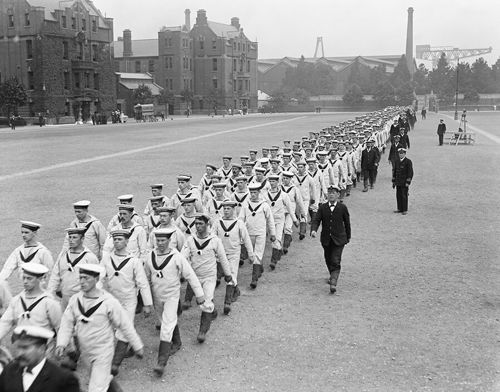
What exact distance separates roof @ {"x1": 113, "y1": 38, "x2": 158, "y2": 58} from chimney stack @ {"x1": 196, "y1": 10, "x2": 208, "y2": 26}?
7957mm

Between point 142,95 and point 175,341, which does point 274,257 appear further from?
point 142,95

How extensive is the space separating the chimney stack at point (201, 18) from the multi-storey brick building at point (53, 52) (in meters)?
28.5

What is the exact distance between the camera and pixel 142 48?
9794cm

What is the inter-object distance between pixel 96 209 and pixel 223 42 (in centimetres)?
8460

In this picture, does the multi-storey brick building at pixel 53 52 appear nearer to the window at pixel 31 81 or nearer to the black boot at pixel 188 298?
the window at pixel 31 81

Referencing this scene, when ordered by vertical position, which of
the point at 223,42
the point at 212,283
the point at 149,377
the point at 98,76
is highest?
the point at 223,42

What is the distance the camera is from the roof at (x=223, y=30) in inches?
3880

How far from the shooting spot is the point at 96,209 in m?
16.2

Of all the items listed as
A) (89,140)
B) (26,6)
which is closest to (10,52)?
(26,6)

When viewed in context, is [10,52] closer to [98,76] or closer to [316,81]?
[98,76]

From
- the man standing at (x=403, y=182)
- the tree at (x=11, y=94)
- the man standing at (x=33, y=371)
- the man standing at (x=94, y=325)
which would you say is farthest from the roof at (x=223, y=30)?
the man standing at (x=33, y=371)

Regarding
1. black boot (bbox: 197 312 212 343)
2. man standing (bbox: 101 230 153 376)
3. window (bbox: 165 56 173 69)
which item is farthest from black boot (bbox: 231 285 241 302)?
window (bbox: 165 56 173 69)

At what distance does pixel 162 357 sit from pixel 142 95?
241 feet

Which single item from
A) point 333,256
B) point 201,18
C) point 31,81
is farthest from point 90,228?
point 201,18
